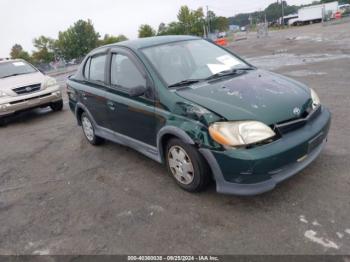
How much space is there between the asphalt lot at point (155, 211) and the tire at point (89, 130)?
406 mm

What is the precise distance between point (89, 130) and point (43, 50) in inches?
2725

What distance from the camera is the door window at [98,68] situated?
479 cm

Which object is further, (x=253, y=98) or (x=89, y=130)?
(x=89, y=130)

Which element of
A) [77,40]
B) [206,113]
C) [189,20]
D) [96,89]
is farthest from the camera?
[77,40]

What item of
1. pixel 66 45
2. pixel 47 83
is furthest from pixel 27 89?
pixel 66 45

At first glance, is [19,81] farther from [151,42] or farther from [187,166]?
[187,166]

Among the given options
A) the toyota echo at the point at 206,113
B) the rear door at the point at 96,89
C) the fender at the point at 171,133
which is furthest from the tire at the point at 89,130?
the fender at the point at 171,133

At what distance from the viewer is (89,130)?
221 inches

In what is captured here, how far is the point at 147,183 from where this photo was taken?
4090mm

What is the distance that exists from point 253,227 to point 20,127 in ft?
22.7

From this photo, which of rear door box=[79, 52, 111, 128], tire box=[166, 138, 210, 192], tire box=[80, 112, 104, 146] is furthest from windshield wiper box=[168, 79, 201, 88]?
tire box=[80, 112, 104, 146]

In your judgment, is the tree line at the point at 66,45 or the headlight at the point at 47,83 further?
the tree line at the point at 66,45

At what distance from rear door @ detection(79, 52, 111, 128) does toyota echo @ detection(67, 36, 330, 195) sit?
2cm

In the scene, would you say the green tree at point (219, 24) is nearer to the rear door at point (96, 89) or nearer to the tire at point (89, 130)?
the tire at point (89, 130)
